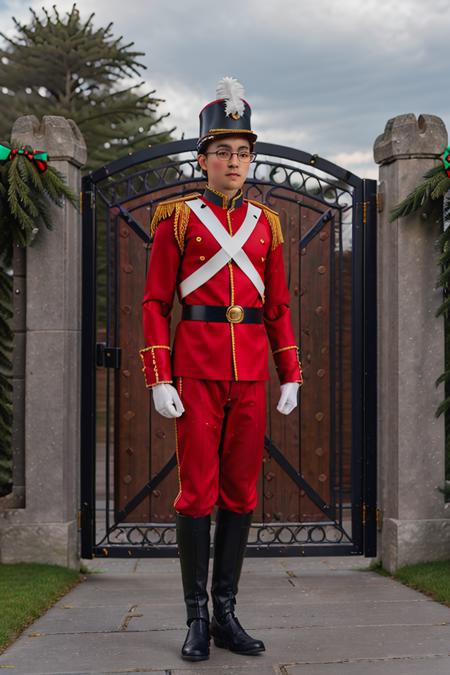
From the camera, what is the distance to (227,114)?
10.7ft

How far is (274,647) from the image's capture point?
130 inches

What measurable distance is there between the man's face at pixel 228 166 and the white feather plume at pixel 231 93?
106mm

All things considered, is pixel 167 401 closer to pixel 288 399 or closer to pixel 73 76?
pixel 288 399

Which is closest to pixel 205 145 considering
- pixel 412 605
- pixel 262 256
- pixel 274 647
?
pixel 262 256

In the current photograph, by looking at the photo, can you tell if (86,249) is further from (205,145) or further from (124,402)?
(205,145)

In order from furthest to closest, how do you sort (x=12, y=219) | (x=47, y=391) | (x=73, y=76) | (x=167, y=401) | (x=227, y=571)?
(x=73, y=76)
(x=47, y=391)
(x=12, y=219)
(x=227, y=571)
(x=167, y=401)

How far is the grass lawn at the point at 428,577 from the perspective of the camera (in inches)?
164

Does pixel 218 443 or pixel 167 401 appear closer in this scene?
pixel 167 401

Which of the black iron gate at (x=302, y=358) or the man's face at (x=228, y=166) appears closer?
the man's face at (x=228, y=166)

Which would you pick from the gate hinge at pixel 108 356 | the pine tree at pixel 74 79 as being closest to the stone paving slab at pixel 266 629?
the gate hinge at pixel 108 356

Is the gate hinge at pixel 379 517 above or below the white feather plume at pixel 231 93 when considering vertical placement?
below

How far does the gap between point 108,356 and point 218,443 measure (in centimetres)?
182

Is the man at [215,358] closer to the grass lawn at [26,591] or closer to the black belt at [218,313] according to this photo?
the black belt at [218,313]

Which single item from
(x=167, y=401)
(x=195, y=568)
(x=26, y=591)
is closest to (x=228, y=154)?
(x=167, y=401)
